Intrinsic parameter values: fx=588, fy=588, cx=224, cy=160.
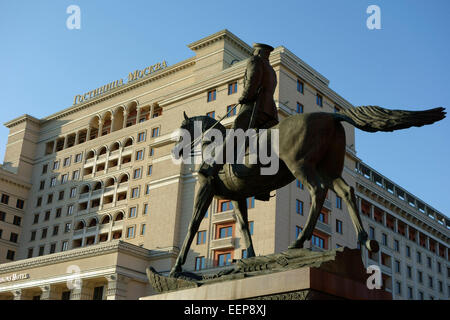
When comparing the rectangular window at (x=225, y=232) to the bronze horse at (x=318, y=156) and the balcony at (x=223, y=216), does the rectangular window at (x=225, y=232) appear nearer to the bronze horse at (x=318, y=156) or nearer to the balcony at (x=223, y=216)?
the balcony at (x=223, y=216)

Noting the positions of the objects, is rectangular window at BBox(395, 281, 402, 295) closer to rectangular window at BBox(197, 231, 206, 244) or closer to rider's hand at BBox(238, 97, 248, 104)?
rectangular window at BBox(197, 231, 206, 244)

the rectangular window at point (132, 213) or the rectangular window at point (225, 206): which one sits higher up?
the rectangular window at point (132, 213)

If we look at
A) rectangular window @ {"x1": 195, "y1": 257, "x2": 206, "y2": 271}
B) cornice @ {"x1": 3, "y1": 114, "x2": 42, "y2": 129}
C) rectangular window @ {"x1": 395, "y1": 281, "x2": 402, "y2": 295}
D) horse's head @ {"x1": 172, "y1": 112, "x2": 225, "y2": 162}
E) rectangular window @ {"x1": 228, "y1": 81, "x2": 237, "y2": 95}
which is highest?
cornice @ {"x1": 3, "y1": 114, "x2": 42, "y2": 129}

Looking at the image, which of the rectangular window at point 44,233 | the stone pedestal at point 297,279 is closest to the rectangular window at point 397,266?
the rectangular window at point 44,233

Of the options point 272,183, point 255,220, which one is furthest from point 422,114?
point 255,220

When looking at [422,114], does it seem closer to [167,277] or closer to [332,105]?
[167,277]

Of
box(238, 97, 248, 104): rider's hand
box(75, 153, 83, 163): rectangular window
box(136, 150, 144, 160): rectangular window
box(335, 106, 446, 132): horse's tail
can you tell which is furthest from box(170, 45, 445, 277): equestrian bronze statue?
box(75, 153, 83, 163): rectangular window

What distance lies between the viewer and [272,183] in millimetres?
10922

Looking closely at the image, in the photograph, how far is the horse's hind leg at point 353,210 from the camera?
931 centimetres

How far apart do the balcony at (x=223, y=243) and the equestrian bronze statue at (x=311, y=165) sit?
36.9m

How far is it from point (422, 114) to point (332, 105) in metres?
49.0

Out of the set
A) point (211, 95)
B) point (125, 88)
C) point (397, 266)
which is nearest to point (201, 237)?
point (211, 95)

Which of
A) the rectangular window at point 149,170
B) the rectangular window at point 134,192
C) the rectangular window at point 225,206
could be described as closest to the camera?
the rectangular window at point 225,206

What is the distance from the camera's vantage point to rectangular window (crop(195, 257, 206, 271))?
49422 millimetres
